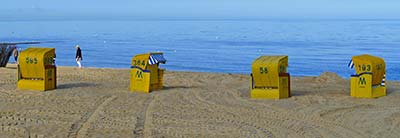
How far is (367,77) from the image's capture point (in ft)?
50.2

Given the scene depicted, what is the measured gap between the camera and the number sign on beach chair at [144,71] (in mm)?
16359

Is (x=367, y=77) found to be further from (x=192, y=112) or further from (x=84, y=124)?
(x=84, y=124)

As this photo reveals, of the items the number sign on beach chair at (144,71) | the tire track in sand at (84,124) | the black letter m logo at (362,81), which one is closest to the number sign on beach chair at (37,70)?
the number sign on beach chair at (144,71)

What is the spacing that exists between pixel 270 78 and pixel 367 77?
7.28 ft

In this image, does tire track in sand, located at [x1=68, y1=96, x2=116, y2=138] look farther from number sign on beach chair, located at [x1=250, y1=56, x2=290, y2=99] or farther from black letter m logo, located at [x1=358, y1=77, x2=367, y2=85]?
black letter m logo, located at [x1=358, y1=77, x2=367, y2=85]

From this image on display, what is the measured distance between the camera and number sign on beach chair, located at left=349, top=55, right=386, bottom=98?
50.1 feet

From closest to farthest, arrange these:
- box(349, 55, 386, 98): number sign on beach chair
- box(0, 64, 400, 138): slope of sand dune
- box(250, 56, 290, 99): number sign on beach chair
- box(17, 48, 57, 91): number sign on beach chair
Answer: box(0, 64, 400, 138): slope of sand dune, box(250, 56, 290, 99): number sign on beach chair, box(349, 55, 386, 98): number sign on beach chair, box(17, 48, 57, 91): number sign on beach chair

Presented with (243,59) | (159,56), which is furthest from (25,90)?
(243,59)

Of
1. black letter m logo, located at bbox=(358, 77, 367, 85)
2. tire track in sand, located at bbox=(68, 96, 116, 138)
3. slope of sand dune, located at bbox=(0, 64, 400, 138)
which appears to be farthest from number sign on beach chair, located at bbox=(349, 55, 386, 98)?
tire track in sand, located at bbox=(68, 96, 116, 138)

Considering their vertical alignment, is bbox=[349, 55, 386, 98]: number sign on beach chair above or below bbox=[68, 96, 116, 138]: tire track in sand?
above

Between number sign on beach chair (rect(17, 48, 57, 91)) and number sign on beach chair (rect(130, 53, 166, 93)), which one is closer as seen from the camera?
number sign on beach chair (rect(130, 53, 166, 93))

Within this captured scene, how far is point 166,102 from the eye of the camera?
14500 millimetres

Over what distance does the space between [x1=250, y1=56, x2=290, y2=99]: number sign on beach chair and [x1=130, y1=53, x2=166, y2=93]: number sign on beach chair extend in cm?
262

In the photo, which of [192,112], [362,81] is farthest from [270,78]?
[192,112]
